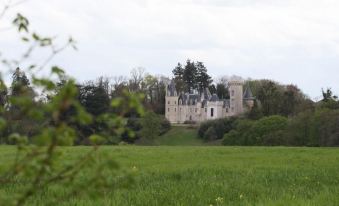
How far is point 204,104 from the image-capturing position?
13025 cm

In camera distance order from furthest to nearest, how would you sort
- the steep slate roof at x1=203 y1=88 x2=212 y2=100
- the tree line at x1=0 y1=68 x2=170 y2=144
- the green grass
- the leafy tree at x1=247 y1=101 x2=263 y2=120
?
the steep slate roof at x1=203 y1=88 x2=212 y2=100
the green grass
the leafy tree at x1=247 y1=101 x2=263 y2=120
the tree line at x1=0 y1=68 x2=170 y2=144

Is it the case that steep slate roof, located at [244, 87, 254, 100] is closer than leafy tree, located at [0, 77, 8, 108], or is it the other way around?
leafy tree, located at [0, 77, 8, 108]

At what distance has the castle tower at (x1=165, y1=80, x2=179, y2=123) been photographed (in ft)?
→ 427

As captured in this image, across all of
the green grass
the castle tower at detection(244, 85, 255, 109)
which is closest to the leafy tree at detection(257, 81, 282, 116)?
the green grass

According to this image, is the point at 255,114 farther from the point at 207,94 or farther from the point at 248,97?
the point at 207,94

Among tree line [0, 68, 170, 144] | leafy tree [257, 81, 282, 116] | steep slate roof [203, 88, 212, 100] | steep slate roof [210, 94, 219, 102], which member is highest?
steep slate roof [203, 88, 212, 100]

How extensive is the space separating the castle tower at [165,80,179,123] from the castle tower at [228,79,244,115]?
1290 cm

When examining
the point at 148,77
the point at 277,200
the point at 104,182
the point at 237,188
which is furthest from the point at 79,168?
the point at 148,77

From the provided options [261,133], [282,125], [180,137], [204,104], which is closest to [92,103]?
[261,133]

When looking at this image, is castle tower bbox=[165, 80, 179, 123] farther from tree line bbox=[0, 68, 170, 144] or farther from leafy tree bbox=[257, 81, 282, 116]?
leafy tree bbox=[257, 81, 282, 116]

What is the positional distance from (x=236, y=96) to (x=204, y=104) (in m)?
8.31

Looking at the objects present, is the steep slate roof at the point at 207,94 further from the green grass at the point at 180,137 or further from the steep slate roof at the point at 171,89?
the green grass at the point at 180,137

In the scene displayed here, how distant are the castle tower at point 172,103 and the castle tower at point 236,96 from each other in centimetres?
1290

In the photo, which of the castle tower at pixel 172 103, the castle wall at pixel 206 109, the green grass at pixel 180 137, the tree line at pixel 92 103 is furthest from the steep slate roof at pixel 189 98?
the green grass at pixel 180 137
